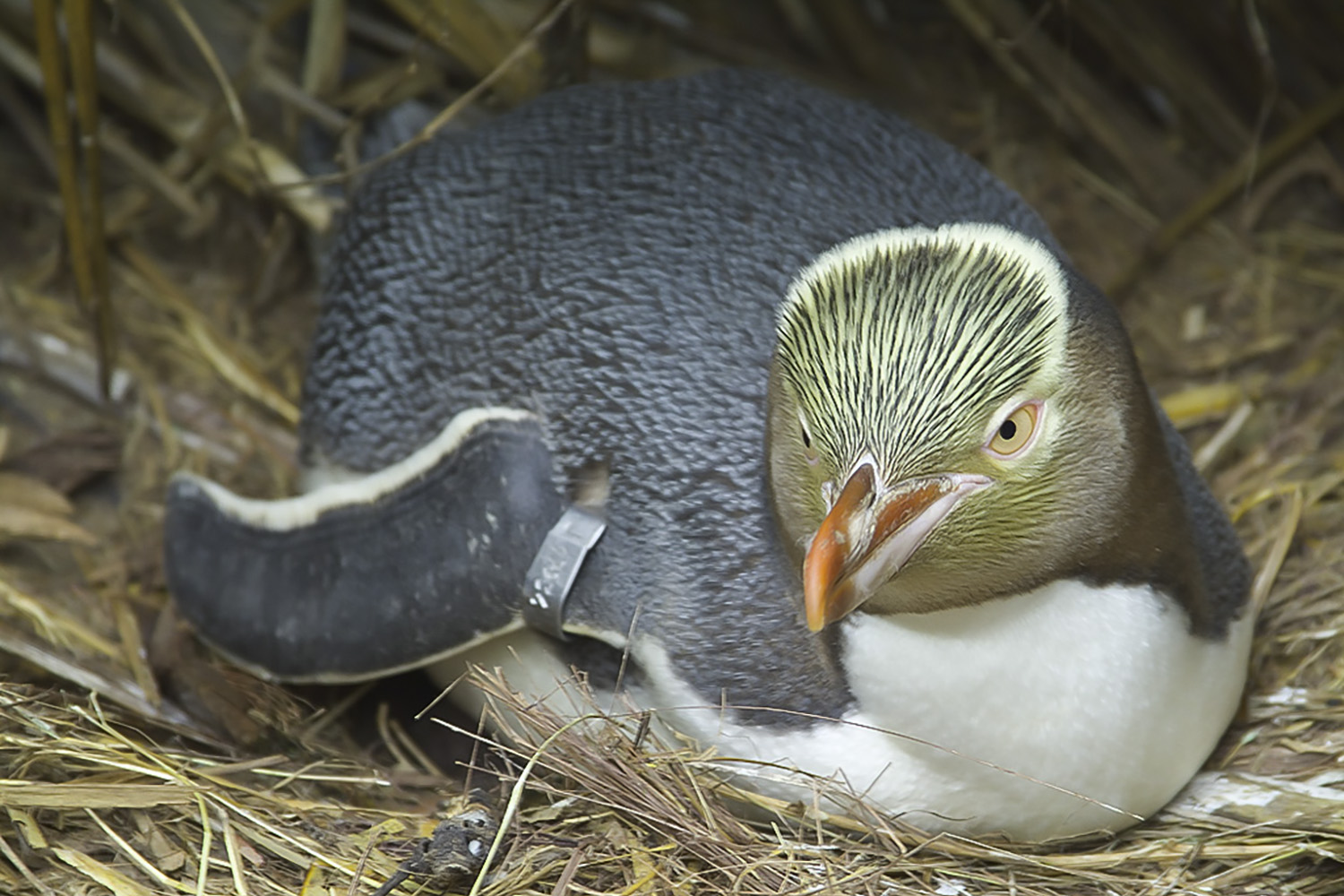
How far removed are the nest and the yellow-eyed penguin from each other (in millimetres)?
164

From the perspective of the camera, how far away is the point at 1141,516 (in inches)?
84.0

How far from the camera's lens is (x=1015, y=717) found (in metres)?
2.15

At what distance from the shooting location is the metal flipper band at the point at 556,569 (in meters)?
2.45

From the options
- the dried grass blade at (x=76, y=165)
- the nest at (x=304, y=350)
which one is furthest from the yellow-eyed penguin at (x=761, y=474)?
the dried grass blade at (x=76, y=165)

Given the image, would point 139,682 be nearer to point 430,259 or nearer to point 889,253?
point 430,259

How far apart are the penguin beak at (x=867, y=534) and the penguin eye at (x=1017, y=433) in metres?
0.05

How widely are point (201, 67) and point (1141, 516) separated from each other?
9.09 ft

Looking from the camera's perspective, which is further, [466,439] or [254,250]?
[254,250]

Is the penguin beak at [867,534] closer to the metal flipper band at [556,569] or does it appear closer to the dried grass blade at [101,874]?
the metal flipper band at [556,569]

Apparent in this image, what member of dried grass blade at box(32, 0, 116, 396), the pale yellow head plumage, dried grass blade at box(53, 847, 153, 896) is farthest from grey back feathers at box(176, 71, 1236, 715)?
dried grass blade at box(53, 847, 153, 896)

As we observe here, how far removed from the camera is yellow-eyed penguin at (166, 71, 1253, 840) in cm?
197

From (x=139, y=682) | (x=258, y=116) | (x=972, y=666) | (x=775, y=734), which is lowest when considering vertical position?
(x=139, y=682)

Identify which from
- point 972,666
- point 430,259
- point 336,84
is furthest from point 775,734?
point 336,84

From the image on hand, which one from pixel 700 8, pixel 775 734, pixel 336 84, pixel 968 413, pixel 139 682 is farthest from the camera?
pixel 700 8
